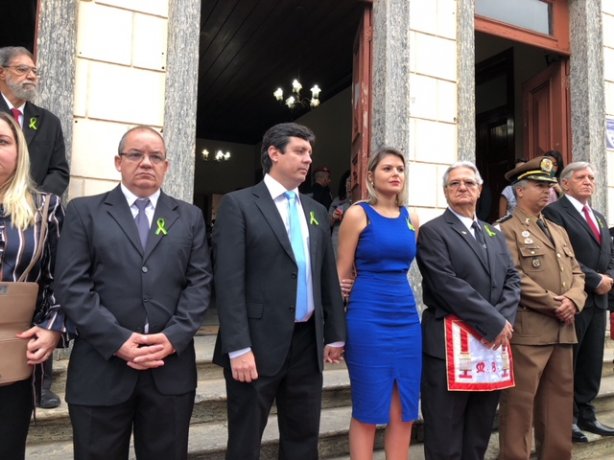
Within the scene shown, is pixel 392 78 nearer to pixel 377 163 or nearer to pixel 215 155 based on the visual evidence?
pixel 377 163

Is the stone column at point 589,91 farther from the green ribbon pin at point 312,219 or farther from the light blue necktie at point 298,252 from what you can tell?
the light blue necktie at point 298,252

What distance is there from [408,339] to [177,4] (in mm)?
2941

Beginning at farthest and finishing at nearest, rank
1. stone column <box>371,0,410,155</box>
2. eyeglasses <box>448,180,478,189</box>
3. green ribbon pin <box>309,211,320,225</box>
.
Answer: stone column <box>371,0,410,155</box>, eyeglasses <box>448,180,478,189</box>, green ribbon pin <box>309,211,320,225</box>

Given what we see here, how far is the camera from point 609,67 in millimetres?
5449

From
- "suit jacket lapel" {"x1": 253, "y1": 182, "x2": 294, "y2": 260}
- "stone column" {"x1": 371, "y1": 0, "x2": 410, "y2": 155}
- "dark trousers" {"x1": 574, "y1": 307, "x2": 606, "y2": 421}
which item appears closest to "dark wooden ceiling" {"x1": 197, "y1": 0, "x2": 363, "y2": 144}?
"stone column" {"x1": 371, "y1": 0, "x2": 410, "y2": 155}

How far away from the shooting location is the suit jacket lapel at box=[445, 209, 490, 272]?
103 inches

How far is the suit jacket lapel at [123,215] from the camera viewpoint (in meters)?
1.87

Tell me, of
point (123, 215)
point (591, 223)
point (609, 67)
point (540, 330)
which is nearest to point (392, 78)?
point (591, 223)

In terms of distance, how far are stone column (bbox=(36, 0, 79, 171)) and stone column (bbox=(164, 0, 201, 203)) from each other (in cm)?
65

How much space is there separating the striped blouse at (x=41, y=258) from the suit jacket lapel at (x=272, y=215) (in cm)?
80

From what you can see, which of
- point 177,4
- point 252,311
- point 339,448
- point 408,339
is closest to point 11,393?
point 252,311

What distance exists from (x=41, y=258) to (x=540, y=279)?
255 centimetres

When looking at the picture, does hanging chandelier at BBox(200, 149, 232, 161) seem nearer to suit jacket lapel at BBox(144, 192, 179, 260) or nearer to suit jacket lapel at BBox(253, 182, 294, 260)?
suit jacket lapel at BBox(253, 182, 294, 260)

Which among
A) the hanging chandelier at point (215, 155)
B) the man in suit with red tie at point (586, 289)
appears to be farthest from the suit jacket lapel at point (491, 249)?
the hanging chandelier at point (215, 155)
